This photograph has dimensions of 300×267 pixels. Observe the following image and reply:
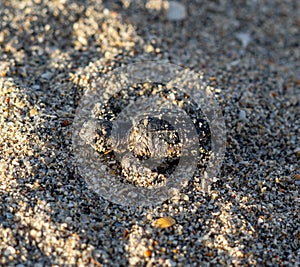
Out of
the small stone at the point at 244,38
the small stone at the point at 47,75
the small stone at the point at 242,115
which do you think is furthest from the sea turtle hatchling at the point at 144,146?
the small stone at the point at 244,38

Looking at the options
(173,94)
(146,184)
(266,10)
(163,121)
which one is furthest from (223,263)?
(266,10)

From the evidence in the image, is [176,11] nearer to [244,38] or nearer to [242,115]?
[244,38]

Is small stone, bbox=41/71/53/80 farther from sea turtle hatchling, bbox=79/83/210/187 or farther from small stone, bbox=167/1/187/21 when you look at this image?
small stone, bbox=167/1/187/21

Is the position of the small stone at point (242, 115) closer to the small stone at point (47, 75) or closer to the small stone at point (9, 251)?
the small stone at point (47, 75)

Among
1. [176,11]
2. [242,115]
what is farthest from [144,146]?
[176,11]

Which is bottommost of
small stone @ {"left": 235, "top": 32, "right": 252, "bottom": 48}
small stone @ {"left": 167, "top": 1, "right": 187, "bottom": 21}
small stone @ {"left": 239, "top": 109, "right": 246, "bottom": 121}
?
small stone @ {"left": 239, "top": 109, "right": 246, "bottom": 121}

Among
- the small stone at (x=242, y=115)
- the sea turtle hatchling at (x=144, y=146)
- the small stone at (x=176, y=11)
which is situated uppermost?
the small stone at (x=176, y=11)

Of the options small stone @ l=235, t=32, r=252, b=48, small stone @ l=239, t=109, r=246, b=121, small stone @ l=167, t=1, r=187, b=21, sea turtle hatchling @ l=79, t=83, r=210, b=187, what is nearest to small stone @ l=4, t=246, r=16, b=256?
sea turtle hatchling @ l=79, t=83, r=210, b=187

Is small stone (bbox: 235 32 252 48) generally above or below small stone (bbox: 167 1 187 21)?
below

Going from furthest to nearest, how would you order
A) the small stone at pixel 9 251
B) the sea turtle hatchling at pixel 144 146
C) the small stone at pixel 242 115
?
the small stone at pixel 242 115, the sea turtle hatchling at pixel 144 146, the small stone at pixel 9 251
